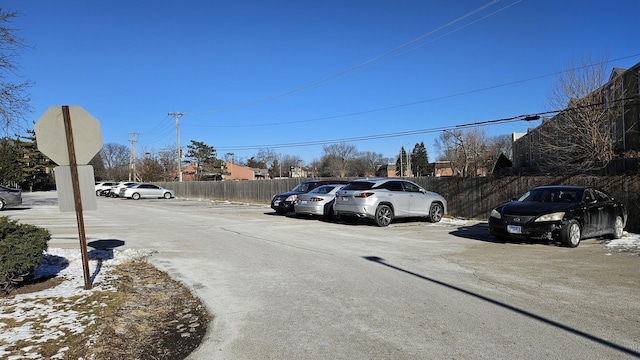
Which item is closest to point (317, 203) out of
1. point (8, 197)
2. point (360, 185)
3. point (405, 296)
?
point (360, 185)

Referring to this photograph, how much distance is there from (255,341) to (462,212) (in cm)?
1481

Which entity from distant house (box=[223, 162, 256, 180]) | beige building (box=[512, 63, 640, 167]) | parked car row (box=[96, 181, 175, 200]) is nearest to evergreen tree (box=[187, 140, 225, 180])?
distant house (box=[223, 162, 256, 180])

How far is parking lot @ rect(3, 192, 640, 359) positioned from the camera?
406cm

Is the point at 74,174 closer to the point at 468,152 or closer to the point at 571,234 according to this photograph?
the point at 571,234

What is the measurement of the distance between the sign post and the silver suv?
9.11m

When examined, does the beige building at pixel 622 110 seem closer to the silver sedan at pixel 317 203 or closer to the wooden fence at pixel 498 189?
the wooden fence at pixel 498 189

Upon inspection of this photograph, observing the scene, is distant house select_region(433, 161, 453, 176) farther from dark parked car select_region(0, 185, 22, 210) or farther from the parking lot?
the parking lot

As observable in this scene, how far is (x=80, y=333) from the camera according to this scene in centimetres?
422

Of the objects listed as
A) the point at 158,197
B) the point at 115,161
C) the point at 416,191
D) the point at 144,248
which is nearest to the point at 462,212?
the point at 416,191

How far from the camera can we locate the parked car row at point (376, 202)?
1377 centimetres

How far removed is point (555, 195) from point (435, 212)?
16.8 feet

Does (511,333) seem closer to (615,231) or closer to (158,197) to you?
(615,231)

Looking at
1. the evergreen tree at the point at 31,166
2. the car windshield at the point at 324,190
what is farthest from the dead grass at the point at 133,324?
the evergreen tree at the point at 31,166

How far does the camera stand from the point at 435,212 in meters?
15.5
